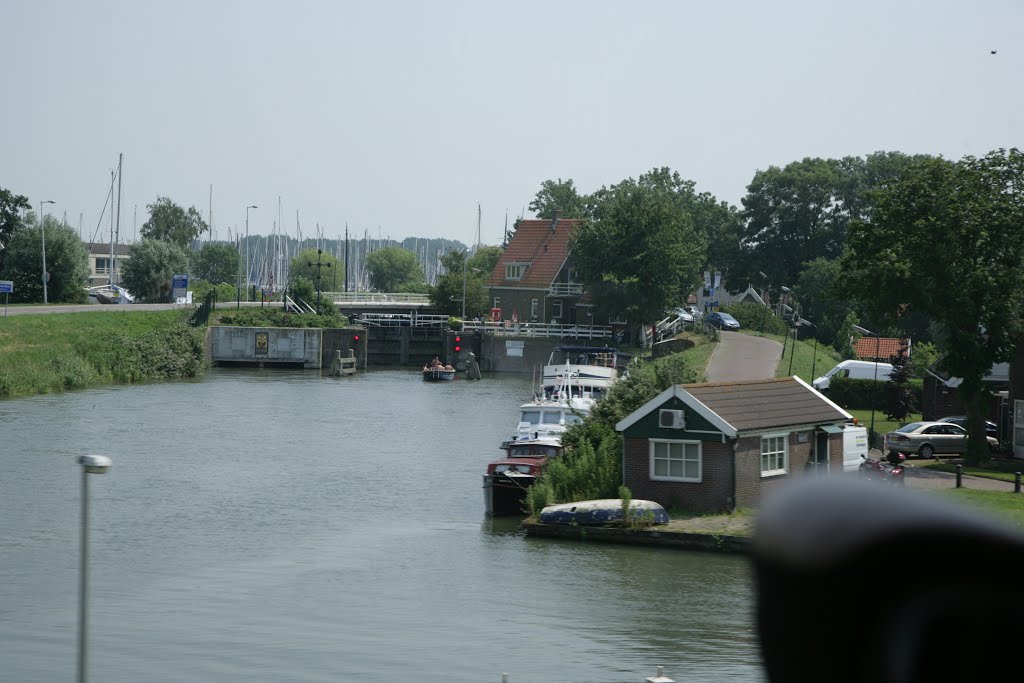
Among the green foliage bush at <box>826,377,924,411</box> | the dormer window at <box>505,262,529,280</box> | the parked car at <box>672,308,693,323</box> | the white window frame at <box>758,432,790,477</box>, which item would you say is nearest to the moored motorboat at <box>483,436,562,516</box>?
the white window frame at <box>758,432,790,477</box>

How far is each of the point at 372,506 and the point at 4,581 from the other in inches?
531

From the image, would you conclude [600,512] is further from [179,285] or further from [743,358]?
[179,285]

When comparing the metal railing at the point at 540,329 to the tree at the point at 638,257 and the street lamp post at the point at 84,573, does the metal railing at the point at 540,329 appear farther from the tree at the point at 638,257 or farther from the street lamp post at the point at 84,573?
the street lamp post at the point at 84,573

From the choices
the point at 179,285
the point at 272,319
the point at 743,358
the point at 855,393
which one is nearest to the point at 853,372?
the point at 855,393

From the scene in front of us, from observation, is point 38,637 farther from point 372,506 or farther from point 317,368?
point 317,368

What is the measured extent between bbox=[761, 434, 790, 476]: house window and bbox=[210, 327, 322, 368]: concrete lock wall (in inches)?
2893

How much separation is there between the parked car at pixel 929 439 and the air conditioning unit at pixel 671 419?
55.1 feet

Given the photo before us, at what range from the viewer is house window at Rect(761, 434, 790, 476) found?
3294cm

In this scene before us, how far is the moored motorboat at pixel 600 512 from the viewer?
103ft

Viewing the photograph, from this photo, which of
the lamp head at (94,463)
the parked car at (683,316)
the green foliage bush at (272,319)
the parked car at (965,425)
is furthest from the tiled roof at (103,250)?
the lamp head at (94,463)

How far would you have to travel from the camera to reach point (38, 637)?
22891 mm

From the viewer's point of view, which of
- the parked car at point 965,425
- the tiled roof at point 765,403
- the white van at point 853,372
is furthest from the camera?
the white van at point 853,372

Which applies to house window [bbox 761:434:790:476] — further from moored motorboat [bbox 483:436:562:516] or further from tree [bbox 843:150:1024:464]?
tree [bbox 843:150:1024:464]

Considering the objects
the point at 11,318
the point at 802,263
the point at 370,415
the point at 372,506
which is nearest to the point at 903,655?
→ the point at 372,506
